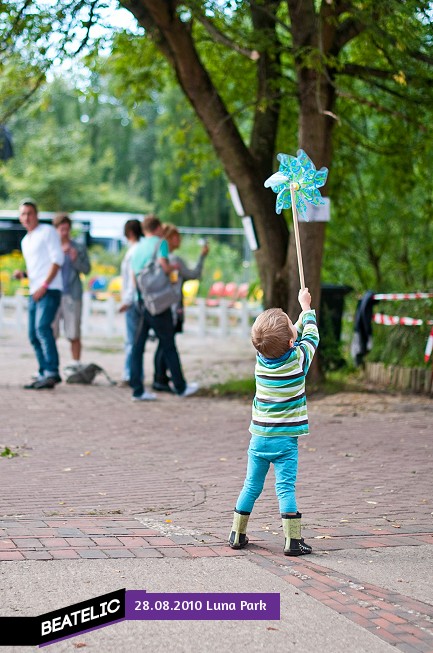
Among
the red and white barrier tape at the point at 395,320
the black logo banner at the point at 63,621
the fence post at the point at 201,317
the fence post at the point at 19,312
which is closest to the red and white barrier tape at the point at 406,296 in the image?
the red and white barrier tape at the point at 395,320

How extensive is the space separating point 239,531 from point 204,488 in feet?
5.76

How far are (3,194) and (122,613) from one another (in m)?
55.0

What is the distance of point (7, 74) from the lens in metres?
14.3

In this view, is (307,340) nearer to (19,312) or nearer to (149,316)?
(149,316)

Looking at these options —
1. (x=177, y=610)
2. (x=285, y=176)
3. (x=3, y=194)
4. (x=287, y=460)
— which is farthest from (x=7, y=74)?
(x=3, y=194)

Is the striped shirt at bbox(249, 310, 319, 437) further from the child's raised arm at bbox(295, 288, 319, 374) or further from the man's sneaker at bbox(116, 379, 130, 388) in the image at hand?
the man's sneaker at bbox(116, 379, 130, 388)

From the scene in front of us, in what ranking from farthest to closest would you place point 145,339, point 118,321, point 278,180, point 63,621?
point 118,321 < point 145,339 < point 278,180 < point 63,621

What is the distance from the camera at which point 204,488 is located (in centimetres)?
770

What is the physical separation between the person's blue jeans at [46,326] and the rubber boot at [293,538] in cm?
742

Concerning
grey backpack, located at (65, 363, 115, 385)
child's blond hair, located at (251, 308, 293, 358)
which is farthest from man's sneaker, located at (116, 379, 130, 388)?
child's blond hair, located at (251, 308, 293, 358)

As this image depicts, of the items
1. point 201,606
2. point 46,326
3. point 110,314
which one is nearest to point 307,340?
point 201,606

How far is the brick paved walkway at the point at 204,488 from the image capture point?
220 inches

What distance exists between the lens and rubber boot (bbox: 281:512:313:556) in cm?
583

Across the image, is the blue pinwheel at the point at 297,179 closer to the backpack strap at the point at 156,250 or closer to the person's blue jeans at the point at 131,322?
the backpack strap at the point at 156,250
